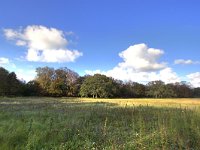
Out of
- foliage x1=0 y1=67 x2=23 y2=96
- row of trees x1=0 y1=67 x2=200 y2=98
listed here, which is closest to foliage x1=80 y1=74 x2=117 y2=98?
row of trees x1=0 y1=67 x2=200 y2=98

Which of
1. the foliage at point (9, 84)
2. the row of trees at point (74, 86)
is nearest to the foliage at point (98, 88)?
the row of trees at point (74, 86)

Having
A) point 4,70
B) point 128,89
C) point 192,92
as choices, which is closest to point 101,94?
point 128,89

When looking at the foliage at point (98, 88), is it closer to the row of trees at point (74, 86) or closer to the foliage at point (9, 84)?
the row of trees at point (74, 86)

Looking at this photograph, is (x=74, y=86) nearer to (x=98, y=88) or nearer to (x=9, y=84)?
(x=98, y=88)

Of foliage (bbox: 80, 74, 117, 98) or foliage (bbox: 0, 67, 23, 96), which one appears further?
foliage (bbox: 80, 74, 117, 98)

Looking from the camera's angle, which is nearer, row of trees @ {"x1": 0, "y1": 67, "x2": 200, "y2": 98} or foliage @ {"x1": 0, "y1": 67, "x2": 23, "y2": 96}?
foliage @ {"x1": 0, "y1": 67, "x2": 23, "y2": 96}

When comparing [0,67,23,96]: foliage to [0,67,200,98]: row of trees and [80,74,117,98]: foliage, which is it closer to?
[0,67,200,98]: row of trees

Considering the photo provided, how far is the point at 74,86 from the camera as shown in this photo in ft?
351

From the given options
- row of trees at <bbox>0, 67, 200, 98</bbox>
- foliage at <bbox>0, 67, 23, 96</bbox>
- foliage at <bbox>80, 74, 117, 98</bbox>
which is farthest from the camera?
foliage at <bbox>80, 74, 117, 98</bbox>

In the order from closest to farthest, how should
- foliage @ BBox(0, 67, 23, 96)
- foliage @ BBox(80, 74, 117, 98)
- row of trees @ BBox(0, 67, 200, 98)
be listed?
foliage @ BBox(0, 67, 23, 96) → row of trees @ BBox(0, 67, 200, 98) → foliage @ BBox(80, 74, 117, 98)

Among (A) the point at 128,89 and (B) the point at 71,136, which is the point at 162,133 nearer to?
(B) the point at 71,136

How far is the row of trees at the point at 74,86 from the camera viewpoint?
288ft

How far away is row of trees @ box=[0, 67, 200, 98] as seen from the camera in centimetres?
8788

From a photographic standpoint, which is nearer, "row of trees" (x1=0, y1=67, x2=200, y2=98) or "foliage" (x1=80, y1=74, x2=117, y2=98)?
"row of trees" (x1=0, y1=67, x2=200, y2=98)
